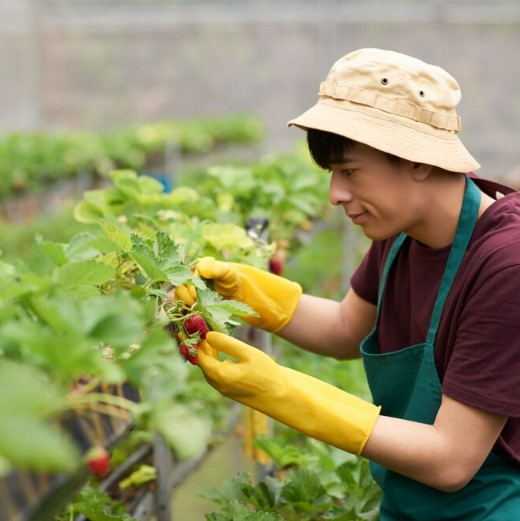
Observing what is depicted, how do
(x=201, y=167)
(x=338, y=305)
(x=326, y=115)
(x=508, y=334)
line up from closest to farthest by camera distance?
(x=508, y=334) < (x=326, y=115) < (x=338, y=305) < (x=201, y=167)

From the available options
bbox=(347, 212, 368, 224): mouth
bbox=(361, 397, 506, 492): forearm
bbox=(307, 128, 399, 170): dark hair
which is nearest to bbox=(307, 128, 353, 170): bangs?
bbox=(307, 128, 399, 170): dark hair

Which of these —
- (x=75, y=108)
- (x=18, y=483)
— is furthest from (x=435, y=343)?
(x=75, y=108)

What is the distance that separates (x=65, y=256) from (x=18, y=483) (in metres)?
0.48

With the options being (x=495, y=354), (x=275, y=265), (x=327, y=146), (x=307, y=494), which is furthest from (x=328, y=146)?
(x=307, y=494)

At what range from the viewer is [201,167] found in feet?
36.0

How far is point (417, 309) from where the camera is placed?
6.46 ft

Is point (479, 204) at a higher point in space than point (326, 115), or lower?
lower

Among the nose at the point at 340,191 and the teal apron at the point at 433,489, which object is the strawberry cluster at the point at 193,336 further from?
the teal apron at the point at 433,489

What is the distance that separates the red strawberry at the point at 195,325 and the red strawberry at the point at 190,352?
0.03 m

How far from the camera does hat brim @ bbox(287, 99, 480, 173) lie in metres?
1.73

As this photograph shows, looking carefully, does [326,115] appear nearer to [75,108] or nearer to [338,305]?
[338,305]

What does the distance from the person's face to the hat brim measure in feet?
0.17

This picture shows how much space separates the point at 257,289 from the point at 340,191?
0.38 metres

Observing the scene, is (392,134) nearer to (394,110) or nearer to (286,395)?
(394,110)
